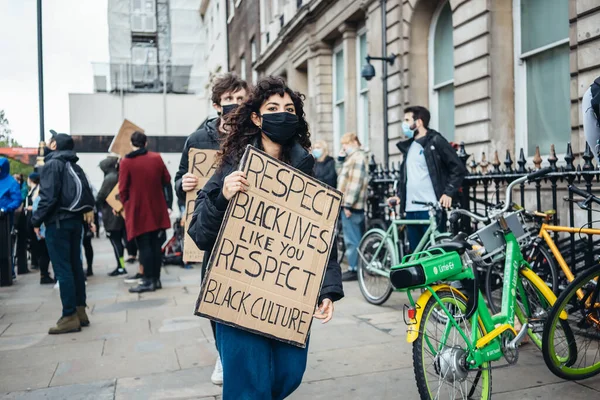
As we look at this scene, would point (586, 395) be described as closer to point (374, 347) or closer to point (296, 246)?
point (374, 347)

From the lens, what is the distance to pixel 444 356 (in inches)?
128

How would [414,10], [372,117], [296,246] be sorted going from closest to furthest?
[296,246] < [414,10] < [372,117]

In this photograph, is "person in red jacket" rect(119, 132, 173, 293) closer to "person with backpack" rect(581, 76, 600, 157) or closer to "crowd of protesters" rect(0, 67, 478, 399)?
"crowd of protesters" rect(0, 67, 478, 399)

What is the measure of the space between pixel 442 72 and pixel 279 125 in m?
9.04

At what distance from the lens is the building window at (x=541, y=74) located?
7840 millimetres

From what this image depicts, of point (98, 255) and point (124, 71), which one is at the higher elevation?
point (124, 71)

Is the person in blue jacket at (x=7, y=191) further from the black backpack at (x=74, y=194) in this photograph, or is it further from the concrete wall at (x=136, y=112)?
the concrete wall at (x=136, y=112)

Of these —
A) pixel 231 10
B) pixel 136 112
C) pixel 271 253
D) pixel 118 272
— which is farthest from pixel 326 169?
pixel 136 112

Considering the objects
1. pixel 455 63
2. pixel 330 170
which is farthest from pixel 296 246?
pixel 455 63

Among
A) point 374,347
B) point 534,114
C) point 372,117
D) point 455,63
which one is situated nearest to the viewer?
point 374,347

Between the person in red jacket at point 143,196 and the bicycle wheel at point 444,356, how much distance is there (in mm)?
5211

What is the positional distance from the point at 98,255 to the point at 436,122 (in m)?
7.89

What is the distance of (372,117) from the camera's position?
12.6 meters

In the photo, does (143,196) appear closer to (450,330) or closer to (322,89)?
(450,330)
